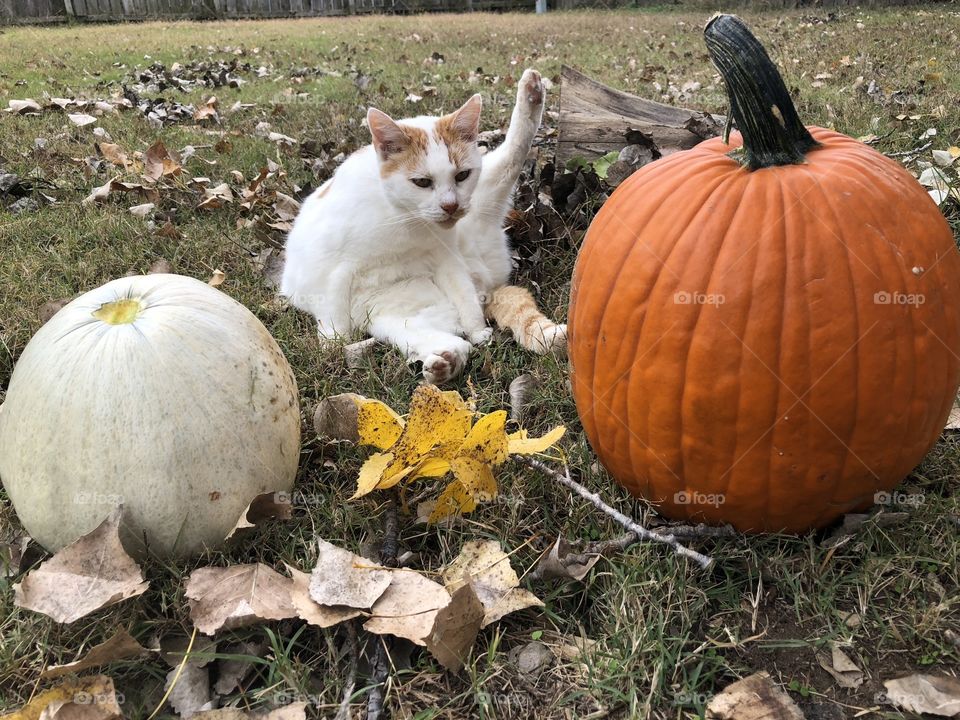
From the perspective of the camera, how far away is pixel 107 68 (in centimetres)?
841

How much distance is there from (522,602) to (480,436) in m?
0.38

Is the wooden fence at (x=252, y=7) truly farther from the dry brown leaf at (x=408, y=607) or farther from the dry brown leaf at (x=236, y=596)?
the dry brown leaf at (x=236, y=596)

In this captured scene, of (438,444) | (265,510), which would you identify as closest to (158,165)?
(265,510)

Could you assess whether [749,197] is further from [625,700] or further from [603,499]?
[625,700]

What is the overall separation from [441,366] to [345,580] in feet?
3.30

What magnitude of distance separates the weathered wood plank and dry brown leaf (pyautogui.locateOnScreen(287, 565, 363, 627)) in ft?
9.03

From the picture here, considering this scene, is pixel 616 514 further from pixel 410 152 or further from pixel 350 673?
pixel 410 152

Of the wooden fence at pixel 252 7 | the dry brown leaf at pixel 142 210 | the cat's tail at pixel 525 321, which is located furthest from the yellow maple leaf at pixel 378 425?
the wooden fence at pixel 252 7

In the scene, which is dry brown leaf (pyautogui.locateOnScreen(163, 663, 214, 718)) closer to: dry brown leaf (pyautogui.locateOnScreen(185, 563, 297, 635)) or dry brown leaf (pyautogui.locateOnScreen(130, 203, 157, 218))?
dry brown leaf (pyautogui.locateOnScreen(185, 563, 297, 635))

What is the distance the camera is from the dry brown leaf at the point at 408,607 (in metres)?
1.43

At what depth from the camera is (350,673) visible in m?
1.42

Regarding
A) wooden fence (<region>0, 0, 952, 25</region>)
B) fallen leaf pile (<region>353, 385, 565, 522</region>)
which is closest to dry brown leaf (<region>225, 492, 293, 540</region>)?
fallen leaf pile (<region>353, 385, 565, 522</region>)

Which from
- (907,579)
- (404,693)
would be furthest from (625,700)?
(907,579)

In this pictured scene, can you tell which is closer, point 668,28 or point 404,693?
point 404,693
